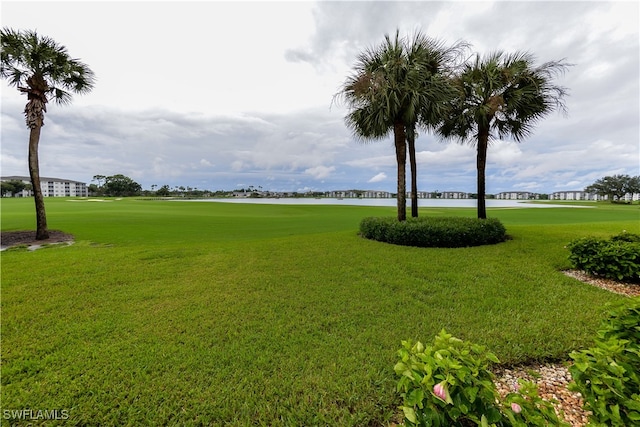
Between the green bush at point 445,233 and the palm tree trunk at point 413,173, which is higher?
the palm tree trunk at point 413,173

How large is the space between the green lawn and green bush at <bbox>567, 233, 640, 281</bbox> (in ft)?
2.32

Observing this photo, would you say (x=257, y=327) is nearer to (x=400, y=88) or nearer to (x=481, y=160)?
(x=400, y=88)

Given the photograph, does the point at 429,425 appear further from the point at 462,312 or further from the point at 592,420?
the point at 462,312

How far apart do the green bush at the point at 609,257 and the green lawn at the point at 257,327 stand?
706 millimetres

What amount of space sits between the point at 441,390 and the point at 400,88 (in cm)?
1068

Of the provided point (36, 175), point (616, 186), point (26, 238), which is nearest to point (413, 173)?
point (36, 175)

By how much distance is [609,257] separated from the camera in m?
5.95

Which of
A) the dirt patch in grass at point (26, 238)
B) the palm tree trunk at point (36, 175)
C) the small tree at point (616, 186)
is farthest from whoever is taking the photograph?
the small tree at point (616, 186)

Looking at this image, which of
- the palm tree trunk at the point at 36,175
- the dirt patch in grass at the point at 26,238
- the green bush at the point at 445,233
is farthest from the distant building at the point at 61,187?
the green bush at the point at 445,233

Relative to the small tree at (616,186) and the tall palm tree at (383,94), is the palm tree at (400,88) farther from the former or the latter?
the small tree at (616,186)

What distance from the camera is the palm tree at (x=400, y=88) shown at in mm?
10039

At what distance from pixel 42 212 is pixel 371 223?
14472mm

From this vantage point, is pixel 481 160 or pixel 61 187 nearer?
pixel 481 160

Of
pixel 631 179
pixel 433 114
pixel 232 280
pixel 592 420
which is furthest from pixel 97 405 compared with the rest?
pixel 631 179
